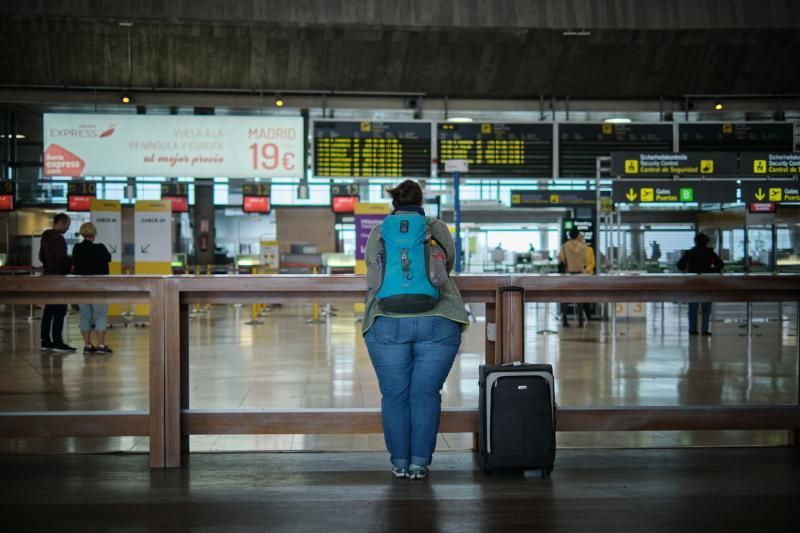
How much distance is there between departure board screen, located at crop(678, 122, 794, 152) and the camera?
40.8ft

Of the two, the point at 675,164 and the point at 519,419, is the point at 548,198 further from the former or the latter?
the point at 519,419

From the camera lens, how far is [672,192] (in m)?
12.4

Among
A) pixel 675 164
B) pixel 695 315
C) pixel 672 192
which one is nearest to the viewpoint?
pixel 675 164

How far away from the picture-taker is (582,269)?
43.7ft

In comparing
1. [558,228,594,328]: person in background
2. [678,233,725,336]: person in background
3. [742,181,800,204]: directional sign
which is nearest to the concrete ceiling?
[742,181,800,204]: directional sign

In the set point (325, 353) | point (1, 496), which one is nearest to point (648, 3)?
point (325, 353)

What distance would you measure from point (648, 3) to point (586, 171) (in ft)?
8.08

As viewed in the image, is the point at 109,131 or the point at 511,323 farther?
the point at 109,131

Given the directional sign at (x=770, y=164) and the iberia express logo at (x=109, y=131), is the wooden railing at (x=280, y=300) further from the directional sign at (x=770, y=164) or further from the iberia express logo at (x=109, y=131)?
the directional sign at (x=770, y=164)

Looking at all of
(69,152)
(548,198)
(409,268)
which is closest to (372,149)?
(69,152)

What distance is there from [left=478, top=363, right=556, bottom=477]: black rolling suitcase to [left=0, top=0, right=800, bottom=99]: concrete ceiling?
7.63m

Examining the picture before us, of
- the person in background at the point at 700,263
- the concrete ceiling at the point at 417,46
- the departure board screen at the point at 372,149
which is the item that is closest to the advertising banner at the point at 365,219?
the departure board screen at the point at 372,149

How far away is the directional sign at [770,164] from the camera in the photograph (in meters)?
12.2

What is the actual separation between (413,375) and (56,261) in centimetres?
713
